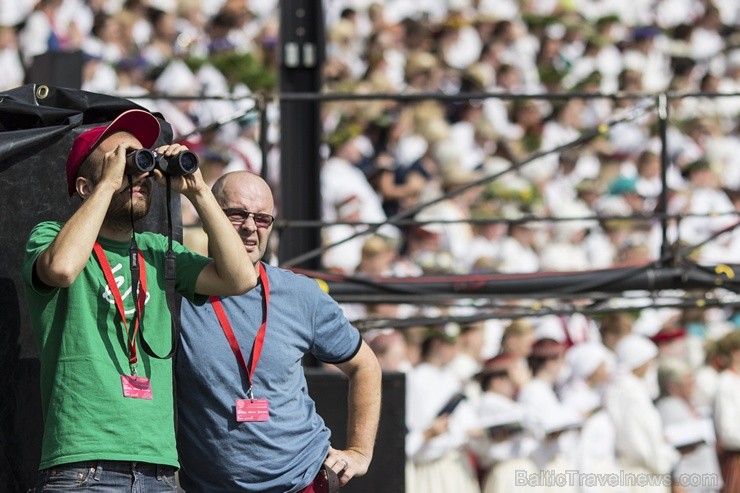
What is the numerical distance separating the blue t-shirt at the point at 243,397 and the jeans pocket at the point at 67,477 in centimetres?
64

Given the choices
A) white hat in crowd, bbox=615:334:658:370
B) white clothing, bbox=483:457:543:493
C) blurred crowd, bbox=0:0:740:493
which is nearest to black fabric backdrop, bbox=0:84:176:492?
blurred crowd, bbox=0:0:740:493

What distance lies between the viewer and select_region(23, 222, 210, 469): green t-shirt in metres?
4.00

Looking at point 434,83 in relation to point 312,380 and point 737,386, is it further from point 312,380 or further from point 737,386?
point 312,380

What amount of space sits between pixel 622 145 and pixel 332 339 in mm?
10200

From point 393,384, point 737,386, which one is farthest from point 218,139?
point 393,384

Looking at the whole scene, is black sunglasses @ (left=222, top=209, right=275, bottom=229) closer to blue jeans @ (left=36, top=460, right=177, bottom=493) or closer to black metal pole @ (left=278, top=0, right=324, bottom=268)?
blue jeans @ (left=36, top=460, right=177, bottom=493)

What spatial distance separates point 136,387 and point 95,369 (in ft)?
0.42

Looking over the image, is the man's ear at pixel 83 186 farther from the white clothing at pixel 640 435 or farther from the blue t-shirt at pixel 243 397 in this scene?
the white clothing at pixel 640 435

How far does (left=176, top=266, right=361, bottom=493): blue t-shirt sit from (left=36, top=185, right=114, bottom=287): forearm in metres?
0.70

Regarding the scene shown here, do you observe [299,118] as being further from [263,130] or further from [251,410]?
[251,410]

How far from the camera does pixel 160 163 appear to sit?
4.08 meters

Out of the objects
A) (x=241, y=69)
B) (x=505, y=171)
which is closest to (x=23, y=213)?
(x=505, y=171)

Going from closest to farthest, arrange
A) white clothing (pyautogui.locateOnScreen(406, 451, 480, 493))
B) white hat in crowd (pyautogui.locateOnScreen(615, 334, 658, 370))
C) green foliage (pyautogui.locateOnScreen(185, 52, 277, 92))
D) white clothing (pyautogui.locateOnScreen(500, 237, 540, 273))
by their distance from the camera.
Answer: white clothing (pyautogui.locateOnScreen(406, 451, 480, 493))
white hat in crowd (pyautogui.locateOnScreen(615, 334, 658, 370))
white clothing (pyautogui.locateOnScreen(500, 237, 540, 273))
green foliage (pyautogui.locateOnScreen(185, 52, 277, 92))

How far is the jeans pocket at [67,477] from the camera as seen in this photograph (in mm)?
3969
